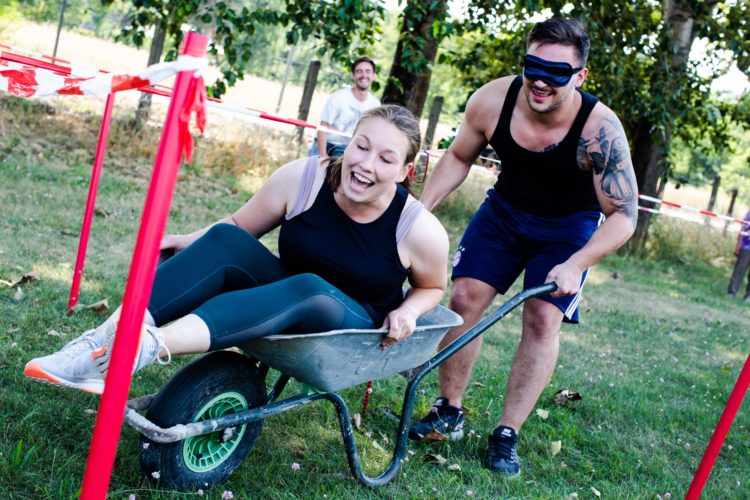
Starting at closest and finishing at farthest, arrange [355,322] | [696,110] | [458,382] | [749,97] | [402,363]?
[355,322] → [402,363] → [458,382] → [696,110] → [749,97]

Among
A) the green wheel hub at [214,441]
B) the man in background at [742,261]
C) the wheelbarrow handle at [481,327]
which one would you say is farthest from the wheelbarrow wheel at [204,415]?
the man in background at [742,261]

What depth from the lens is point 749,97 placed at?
38.4 ft

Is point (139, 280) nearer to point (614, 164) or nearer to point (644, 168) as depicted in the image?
point (614, 164)

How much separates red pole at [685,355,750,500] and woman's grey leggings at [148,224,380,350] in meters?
1.23

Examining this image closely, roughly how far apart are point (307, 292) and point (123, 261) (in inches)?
128

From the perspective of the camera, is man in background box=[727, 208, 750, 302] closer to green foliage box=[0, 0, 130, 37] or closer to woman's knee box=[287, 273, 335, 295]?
woman's knee box=[287, 273, 335, 295]

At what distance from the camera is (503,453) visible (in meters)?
3.17

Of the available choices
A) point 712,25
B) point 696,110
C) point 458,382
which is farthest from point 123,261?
point 712,25

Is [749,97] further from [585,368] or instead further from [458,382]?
[458,382]

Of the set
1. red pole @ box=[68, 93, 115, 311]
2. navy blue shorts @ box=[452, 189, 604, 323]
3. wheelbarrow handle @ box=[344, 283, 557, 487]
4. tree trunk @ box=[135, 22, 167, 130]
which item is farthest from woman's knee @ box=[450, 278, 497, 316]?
tree trunk @ box=[135, 22, 167, 130]

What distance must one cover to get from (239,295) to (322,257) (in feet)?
1.32

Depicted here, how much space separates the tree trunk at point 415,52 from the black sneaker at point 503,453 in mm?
4923

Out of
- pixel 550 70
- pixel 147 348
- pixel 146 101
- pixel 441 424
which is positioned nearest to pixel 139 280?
pixel 147 348

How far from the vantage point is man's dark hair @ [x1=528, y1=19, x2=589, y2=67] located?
9.54 ft
